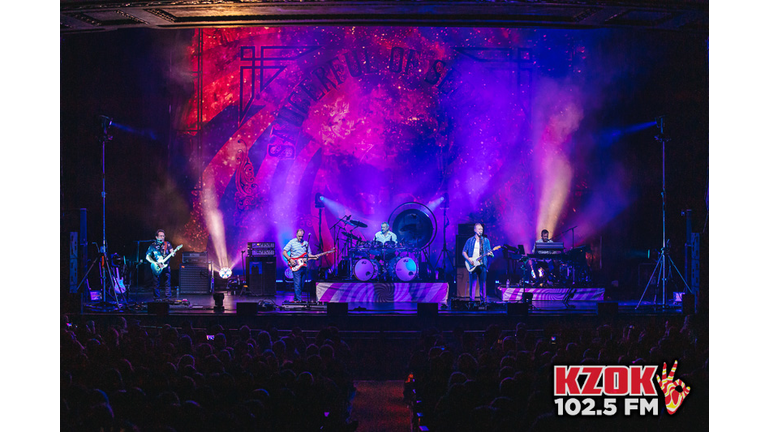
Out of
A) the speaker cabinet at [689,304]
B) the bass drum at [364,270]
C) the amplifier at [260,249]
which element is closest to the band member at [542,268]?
the bass drum at [364,270]

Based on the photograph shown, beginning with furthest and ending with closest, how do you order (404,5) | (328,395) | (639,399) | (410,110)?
1. (410,110)
2. (404,5)
3. (639,399)
4. (328,395)

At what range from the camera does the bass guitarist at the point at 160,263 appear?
38.6 feet

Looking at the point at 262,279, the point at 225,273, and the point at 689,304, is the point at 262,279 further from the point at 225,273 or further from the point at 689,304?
the point at 689,304

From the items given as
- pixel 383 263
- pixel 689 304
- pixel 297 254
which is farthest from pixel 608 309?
pixel 297 254

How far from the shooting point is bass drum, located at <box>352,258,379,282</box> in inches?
469

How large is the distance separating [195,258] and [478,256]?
6176mm

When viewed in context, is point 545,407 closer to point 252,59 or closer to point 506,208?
point 506,208

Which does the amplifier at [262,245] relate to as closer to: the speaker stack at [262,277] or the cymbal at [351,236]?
the speaker stack at [262,277]

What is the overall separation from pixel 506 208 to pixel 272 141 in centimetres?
564

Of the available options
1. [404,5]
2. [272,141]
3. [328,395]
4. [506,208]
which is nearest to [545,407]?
[328,395]

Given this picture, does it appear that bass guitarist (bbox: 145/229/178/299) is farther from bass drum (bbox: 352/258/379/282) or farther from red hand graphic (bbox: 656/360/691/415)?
red hand graphic (bbox: 656/360/691/415)

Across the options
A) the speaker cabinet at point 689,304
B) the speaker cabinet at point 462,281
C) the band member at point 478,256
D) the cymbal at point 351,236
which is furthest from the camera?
the cymbal at point 351,236

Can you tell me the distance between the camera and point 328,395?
494cm

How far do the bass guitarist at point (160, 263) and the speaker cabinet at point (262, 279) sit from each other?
5.48 feet
